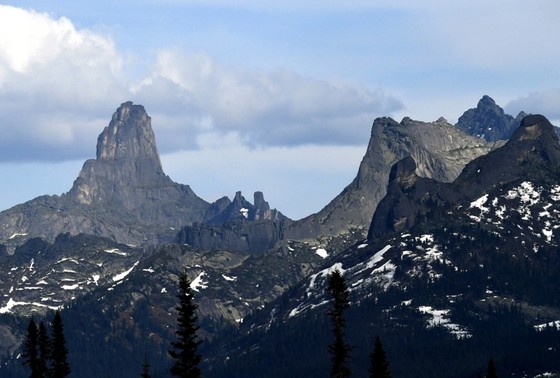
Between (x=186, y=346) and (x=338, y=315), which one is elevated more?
(x=338, y=315)

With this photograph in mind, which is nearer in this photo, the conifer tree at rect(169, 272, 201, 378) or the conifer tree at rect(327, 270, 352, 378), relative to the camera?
the conifer tree at rect(169, 272, 201, 378)

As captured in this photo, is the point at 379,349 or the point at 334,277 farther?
the point at 379,349

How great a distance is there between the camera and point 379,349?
197750mm

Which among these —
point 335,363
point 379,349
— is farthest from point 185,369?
point 379,349

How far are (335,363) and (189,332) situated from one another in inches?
691

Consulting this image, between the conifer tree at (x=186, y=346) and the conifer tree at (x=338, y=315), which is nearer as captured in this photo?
the conifer tree at (x=186, y=346)

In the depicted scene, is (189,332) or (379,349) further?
(379,349)

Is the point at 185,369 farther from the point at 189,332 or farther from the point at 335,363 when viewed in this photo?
the point at 335,363

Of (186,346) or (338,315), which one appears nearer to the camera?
(186,346)

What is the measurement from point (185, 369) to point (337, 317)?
20.1 metres

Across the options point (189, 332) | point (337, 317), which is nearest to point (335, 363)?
point (337, 317)

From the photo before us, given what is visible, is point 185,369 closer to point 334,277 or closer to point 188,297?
point 188,297

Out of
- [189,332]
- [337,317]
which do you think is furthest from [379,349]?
[189,332]

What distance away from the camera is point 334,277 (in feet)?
599
